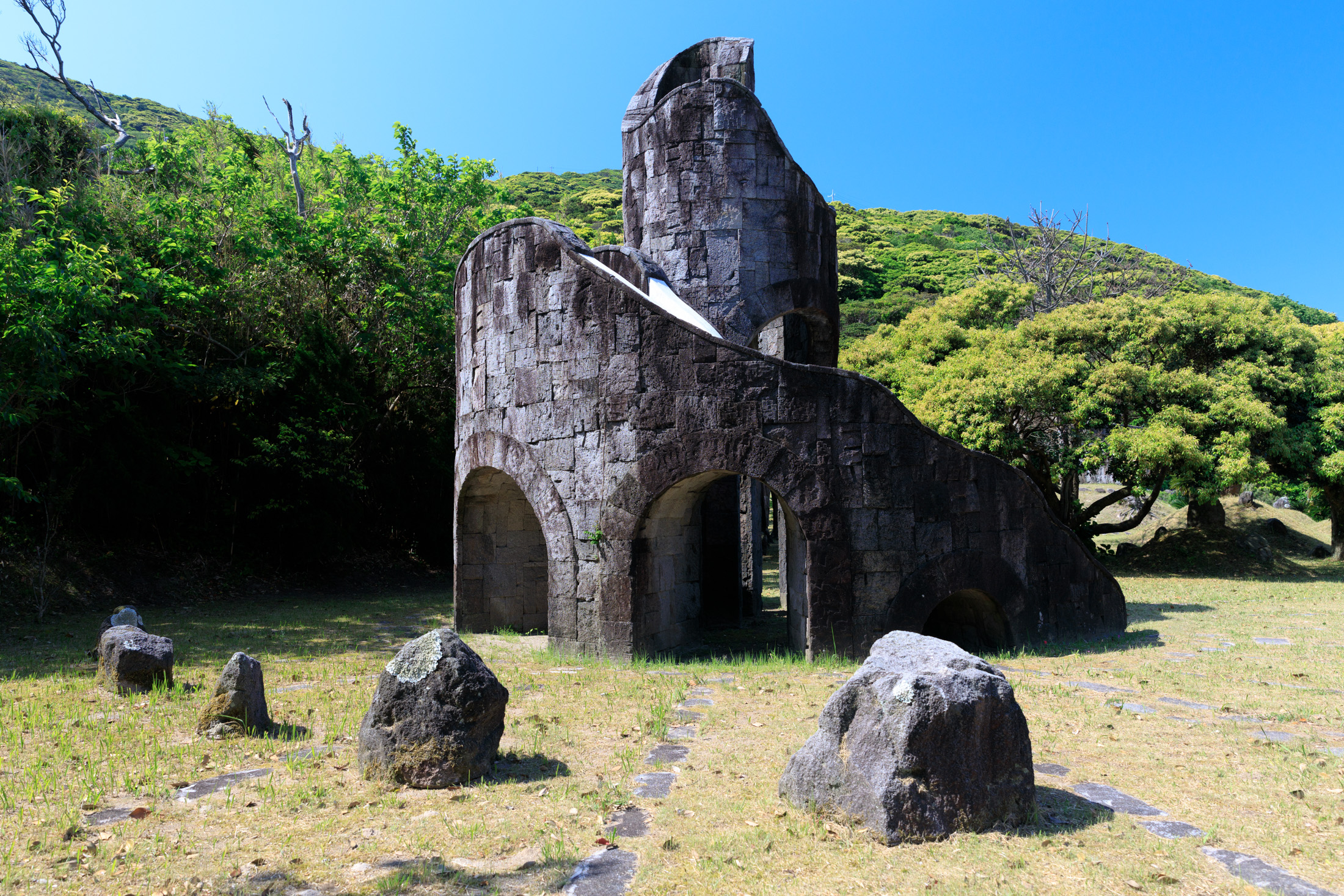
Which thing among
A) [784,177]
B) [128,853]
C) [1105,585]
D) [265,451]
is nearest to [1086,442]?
[1105,585]

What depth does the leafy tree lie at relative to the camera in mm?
17125

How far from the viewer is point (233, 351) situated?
53.3 feet

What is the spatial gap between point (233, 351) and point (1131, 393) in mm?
18623

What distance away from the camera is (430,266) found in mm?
19516

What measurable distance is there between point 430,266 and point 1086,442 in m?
15.4

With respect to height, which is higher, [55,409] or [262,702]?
[55,409]

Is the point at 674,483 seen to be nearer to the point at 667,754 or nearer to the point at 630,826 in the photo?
the point at 667,754

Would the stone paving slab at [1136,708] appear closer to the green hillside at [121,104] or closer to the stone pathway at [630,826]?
the stone pathway at [630,826]

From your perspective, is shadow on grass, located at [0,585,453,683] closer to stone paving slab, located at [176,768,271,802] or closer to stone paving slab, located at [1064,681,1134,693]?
stone paving slab, located at [176,768,271,802]

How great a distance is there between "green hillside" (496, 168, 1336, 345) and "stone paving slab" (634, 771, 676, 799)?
106 ft

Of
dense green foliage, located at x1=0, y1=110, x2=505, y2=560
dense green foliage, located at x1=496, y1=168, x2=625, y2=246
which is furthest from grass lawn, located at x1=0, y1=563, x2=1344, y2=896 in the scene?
dense green foliage, located at x1=496, y1=168, x2=625, y2=246

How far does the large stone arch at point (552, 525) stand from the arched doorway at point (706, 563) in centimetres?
88

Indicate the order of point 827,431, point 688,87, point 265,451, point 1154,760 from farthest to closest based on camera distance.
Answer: point 265,451, point 688,87, point 827,431, point 1154,760

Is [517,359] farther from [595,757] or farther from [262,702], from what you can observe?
[595,757]
